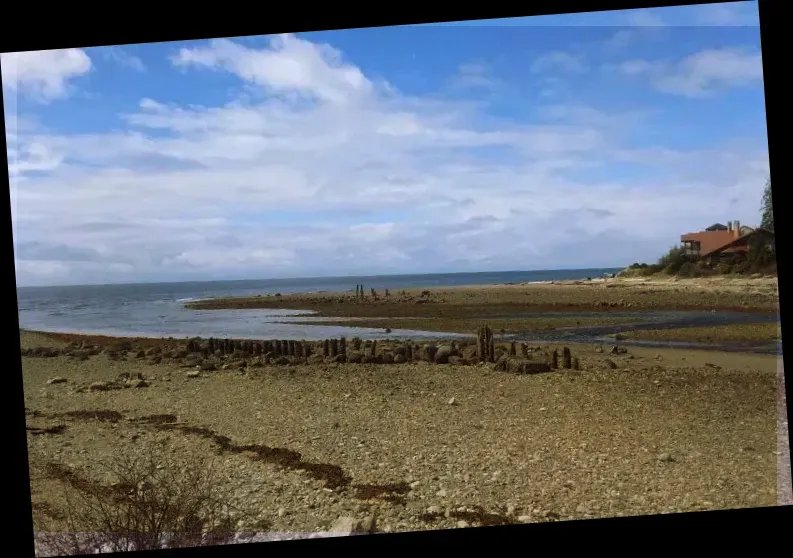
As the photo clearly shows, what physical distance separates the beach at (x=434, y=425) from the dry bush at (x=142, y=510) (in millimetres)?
134

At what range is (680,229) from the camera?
4.55 metres

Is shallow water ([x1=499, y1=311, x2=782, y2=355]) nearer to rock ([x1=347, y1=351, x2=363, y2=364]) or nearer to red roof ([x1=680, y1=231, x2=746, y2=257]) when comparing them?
red roof ([x1=680, y1=231, x2=746, y2=257])

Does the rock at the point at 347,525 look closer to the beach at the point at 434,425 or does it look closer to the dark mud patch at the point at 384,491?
the beach at the point at 434,425

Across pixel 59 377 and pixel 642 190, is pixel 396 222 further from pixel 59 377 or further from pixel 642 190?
pixel 59 377

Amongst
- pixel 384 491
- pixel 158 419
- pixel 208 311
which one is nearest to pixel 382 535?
pixel 384 491

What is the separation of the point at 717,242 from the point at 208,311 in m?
5.67

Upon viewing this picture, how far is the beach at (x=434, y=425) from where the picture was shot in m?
2.74

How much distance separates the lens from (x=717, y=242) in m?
4.43

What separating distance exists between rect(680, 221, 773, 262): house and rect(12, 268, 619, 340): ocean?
3.08 ft

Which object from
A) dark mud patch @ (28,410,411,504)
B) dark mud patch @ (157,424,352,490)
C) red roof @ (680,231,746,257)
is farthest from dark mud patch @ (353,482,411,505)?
red roof @ (680,231,746,257)

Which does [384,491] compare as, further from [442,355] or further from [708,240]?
[708,240]

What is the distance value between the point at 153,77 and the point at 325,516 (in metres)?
3.54

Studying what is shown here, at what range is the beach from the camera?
2744 mm

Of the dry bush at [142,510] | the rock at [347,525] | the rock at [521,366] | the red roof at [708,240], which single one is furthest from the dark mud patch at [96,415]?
the red roof at [708,240]
